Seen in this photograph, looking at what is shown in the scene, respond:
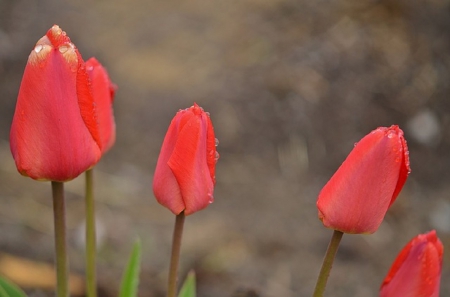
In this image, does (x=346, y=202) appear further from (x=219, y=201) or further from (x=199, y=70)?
(x=199, y=70)

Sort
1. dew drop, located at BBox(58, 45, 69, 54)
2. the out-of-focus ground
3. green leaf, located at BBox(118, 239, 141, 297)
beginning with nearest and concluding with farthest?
dew drop, located at BBox(58, 45, 69, 54), green leaf, located at BBox(118, 239, 141, 297), the out-of-focus ground

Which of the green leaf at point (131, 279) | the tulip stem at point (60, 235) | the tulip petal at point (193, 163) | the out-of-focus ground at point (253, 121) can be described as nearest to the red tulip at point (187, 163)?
the tulip petal at point (193, 163)

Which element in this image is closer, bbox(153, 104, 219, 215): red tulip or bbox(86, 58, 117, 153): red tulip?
bbox(153, 104, 219, 215): red tulip

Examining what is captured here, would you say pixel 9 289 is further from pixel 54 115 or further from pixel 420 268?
pixel 420 268

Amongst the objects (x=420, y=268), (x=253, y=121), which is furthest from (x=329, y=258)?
(x=253, y=121)

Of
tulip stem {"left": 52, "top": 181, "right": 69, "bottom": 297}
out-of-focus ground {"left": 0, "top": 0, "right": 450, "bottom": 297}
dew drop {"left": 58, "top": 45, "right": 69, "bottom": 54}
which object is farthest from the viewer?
out-of-focus ground {"left": 0, "top": 0, "right": 450, "bottom": 297}

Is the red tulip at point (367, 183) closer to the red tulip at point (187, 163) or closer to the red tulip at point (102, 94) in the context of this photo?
the red tulip at point (187, 163)

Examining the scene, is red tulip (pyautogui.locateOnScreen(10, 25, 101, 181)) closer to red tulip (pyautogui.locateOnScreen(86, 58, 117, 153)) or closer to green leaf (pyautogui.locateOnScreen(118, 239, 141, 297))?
red tulip (pyautogui.locateOnScreen(86, 58, 117, 153))

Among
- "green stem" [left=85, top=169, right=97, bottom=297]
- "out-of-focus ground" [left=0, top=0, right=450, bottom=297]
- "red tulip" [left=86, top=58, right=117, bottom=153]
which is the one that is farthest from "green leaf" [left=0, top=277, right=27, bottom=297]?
"out-of-focus ground" [left=0, top=0, right=450, bottom=297]
